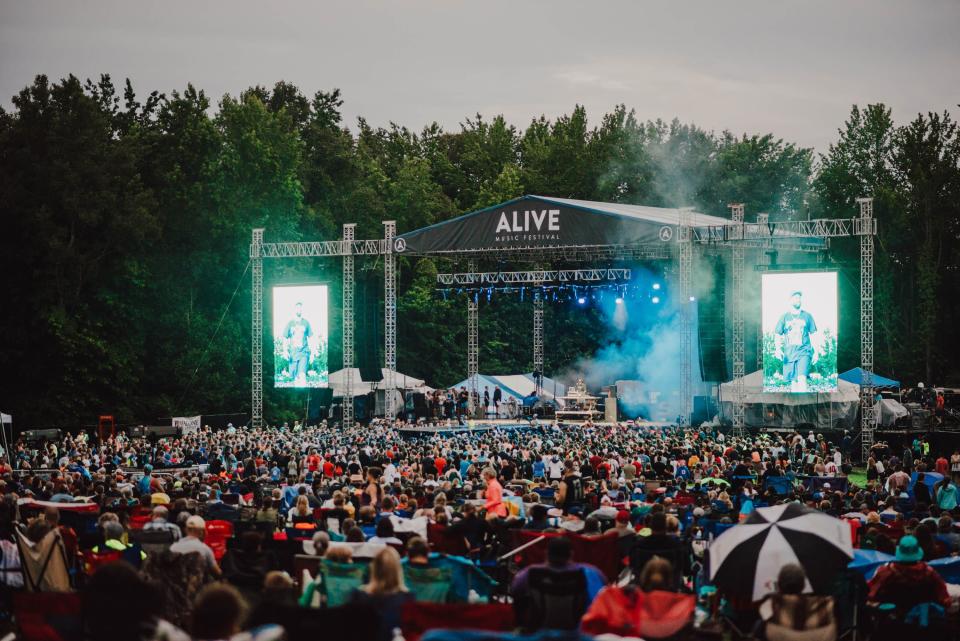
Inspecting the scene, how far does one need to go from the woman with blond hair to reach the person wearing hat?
4.02m

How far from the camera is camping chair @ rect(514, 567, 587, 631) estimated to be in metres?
7.23

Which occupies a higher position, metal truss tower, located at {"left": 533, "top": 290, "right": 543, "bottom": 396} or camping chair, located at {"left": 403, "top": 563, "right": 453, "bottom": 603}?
metal truss tower, located at {"left": 533, "top": 290, "right": 543, "bottom": 396}

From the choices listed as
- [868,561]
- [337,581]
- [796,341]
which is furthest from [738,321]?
[337,581]

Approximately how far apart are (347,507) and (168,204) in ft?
130

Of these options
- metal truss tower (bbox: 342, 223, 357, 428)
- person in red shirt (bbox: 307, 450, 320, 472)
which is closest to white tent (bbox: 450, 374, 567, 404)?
metal truss tower (bbox: 342, 223, 357, 428)

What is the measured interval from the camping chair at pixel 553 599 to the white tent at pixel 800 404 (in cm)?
2890

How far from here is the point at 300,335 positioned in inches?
1495

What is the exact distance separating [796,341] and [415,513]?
831 inches

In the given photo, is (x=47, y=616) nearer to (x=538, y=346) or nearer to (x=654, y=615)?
(x=654, y=615)

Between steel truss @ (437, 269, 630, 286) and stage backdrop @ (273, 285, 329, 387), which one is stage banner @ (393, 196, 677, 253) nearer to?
stage backdrop @ (273, 285, 329, 387)

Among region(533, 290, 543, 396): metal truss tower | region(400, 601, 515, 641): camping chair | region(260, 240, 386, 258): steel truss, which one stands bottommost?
region(400, 601, 515, 641): camping chair

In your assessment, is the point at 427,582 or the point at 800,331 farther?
the point at 800,331

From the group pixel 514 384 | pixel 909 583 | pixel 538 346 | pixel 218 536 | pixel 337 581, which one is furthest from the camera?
pixel 514 384

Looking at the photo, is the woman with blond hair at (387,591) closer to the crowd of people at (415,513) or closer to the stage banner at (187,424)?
the crowd of people at (415,513)
